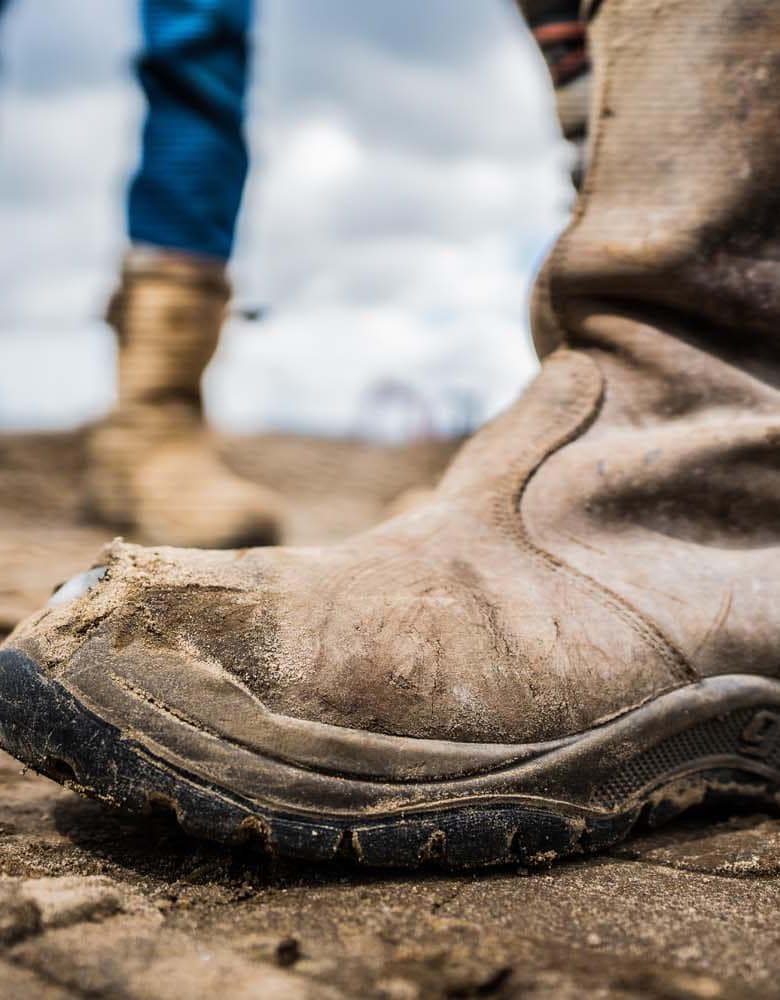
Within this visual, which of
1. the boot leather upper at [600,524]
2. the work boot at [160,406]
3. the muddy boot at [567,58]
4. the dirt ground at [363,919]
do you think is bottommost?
the work boot at [160,406]

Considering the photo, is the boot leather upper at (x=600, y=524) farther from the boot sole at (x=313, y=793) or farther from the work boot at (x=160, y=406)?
the work boot at (x=160, y=406)

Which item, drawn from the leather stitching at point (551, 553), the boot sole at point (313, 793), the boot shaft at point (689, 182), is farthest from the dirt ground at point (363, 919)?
the boot shaft at point (689, 182)

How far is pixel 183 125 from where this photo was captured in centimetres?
230

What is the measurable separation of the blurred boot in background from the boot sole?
Result: 1.46 metres

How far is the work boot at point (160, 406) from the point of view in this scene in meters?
2.18

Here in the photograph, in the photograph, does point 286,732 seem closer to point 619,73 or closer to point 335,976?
point 335,976

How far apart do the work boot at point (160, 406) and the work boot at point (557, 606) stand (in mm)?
1176

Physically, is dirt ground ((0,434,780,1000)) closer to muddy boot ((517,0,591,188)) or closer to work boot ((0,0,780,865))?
work boot ((0,0,780,865))

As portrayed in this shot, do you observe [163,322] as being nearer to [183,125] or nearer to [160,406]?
[160,406]

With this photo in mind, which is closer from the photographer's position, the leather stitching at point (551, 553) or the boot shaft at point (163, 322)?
the leather stitching at point (551, 553)

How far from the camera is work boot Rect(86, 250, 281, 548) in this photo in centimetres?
218

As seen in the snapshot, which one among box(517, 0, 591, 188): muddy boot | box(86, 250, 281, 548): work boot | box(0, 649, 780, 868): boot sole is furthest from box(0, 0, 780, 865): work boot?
box(86, 250, 281, 548): work boot

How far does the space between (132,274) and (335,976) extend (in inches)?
75.9

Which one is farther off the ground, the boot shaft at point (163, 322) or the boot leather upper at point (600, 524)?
the boot leather upper at point (600, 524)
